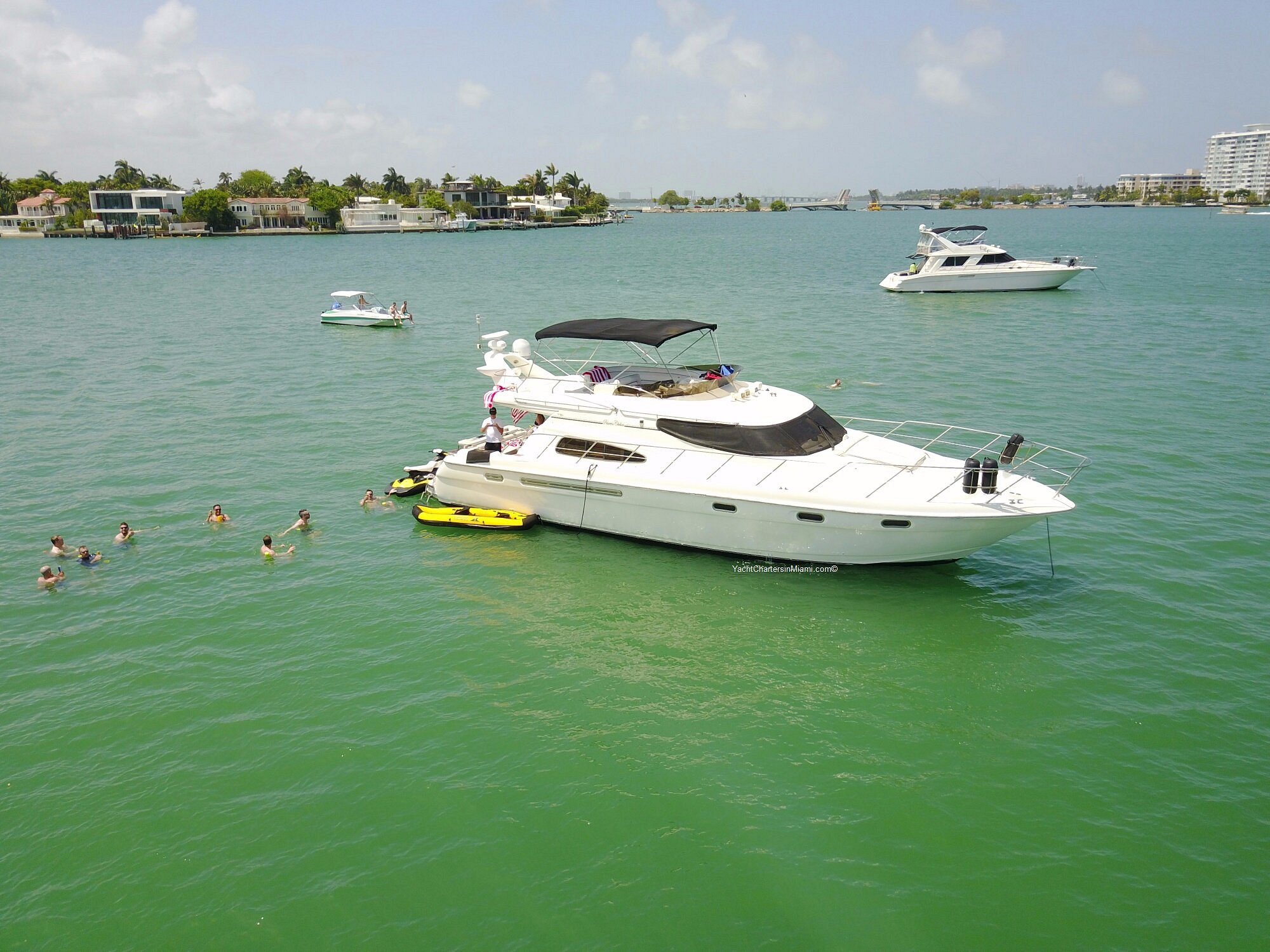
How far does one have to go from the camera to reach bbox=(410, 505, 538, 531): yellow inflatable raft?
20.6m

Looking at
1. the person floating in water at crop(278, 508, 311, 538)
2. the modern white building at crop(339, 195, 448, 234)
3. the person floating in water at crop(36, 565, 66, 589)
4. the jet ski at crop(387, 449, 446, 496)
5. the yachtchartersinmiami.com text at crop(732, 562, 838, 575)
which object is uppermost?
the modern white building at crop(339, 195, 448, 234)

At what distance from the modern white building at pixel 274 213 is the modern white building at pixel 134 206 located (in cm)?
1130

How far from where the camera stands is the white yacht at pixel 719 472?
17.1m

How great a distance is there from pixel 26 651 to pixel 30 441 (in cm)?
1531

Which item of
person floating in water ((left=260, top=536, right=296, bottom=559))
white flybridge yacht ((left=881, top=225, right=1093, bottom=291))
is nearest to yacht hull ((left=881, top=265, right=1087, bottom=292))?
white flybridge yacht ((left=881, top=225, right=1093, bottom=291))

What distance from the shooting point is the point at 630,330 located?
21.1 m

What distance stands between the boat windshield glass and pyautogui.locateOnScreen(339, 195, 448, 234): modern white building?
169 m

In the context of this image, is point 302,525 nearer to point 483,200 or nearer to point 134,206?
point 134,206

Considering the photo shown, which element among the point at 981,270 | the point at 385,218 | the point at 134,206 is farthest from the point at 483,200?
the point at 981,270

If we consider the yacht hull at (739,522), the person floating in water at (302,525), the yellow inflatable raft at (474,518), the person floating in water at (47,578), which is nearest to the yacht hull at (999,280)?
the yacht hull at (739,522)

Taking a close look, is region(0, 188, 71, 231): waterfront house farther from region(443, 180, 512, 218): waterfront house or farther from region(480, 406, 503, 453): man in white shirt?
region(480, 406, 503, 453): man in white shirt

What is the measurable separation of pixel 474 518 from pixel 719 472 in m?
6.52

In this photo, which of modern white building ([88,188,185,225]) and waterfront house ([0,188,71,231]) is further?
waterfront house ([0,188,71,231])

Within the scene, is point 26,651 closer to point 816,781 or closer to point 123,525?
point 123,525
